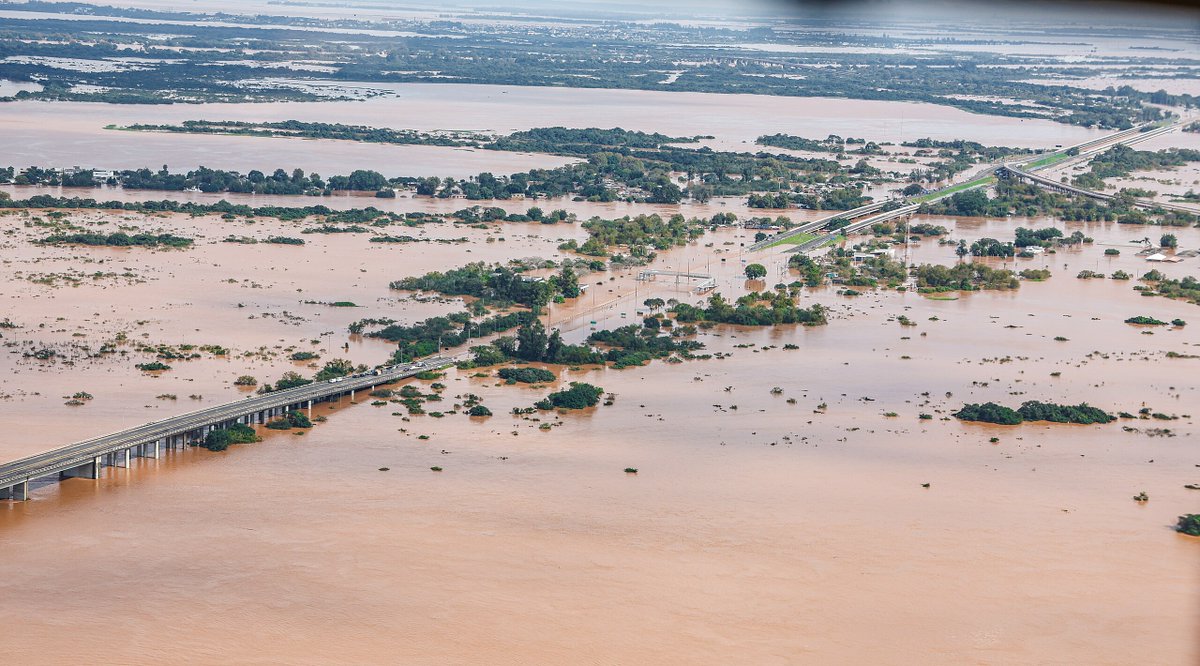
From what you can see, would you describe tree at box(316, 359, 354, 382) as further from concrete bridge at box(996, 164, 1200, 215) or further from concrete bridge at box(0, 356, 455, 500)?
concrete bridge at box(996, 164, 1200, 215)

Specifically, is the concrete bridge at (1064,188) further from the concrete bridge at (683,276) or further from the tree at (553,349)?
the tree at (553,349)

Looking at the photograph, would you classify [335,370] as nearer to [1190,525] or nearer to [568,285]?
[568,285]

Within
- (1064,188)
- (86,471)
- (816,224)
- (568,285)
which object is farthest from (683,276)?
(1064,188)

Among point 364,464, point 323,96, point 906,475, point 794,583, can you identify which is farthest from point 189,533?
point 323,96

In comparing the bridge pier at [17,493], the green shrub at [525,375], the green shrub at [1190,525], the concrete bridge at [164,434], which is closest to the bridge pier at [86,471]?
the concrete bridge at [164,434]

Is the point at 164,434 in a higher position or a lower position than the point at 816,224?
lower

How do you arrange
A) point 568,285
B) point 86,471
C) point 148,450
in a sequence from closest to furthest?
1. point 86,471
2. point 148,450
3. point 568,285
